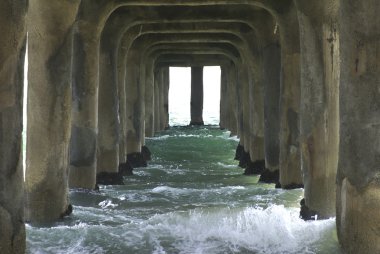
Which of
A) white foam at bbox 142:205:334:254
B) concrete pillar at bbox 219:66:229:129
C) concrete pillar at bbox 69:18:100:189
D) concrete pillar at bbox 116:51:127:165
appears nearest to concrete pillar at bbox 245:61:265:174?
concrete pillar at bbox 116:51:127:165

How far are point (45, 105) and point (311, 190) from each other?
3561mm

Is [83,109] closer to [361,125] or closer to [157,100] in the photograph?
[361,125]

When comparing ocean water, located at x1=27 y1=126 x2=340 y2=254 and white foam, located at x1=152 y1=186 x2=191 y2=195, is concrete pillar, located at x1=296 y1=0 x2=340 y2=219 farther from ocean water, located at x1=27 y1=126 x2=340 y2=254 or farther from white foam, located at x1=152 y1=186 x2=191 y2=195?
white foam, located at x1=152 y1=186 x2=191 y2=195

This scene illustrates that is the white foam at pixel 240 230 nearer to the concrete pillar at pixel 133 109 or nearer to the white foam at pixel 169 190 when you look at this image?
the white foam at pixel 169 190

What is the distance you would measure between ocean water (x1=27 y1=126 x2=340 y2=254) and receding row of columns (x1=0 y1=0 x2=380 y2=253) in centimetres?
49

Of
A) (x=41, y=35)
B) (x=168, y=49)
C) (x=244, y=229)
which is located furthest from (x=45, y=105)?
(x=168, y=49)

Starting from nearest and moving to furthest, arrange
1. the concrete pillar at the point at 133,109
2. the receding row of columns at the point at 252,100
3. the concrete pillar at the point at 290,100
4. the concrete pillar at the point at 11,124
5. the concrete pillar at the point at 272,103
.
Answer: the concrete pillar at the point at 11,124
the receding row of columns at the point at 252,100
the concrete pillar at the point at 290,100
the concrete pillar at the point at 272,103
the concrete pillar at the point at 133,109

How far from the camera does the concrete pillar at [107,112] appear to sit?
12.1m

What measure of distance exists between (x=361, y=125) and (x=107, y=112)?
757cm

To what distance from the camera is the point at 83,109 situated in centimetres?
1049

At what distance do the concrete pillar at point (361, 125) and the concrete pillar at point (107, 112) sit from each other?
718 cm

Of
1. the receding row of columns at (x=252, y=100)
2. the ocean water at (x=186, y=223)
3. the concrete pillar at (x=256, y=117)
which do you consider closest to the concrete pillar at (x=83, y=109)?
the receding row of columns at (x=252, y=100)

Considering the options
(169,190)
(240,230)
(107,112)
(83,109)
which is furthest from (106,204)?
(240,230)

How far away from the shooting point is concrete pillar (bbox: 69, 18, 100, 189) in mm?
10430
